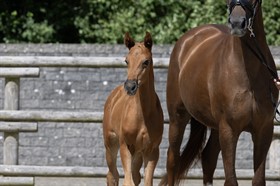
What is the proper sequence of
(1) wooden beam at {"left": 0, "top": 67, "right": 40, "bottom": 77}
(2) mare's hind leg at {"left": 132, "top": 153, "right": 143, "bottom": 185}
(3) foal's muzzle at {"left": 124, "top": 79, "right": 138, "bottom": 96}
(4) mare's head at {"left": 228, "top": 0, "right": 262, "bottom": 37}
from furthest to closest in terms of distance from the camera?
(1) wooden beam at {"left": 0, "top": 67, "right": 40, "bottom": 77}
(2) mare's hind leg at {"left": 132, "top": 153, "right": 143, "bottom": 185}
(3) foal's muzzle at {"left": 124, "top": 79, "right": 138, "bottom": 96}
(4) mare's head at {"left": 228, "top": 0, "right": 262, "bottom": 37}

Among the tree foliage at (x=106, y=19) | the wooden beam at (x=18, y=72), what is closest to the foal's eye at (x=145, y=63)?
the wooden beam at (x=18, y=72)

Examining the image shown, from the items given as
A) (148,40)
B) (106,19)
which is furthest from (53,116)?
(106,19)

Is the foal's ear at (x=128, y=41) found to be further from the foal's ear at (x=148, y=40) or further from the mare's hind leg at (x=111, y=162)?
the mare's hind leg at (x=111, y=162)

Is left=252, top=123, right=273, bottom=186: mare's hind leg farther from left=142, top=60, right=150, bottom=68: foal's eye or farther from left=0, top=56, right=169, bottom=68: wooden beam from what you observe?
left=0, top=56, right=169, bottom=68: wooden beam

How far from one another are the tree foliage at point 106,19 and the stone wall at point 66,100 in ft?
6.34

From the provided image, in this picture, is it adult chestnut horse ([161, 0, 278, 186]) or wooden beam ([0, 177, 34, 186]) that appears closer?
adult chestnut horse ([161, 0, 278, 186])

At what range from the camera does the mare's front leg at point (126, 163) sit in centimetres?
687

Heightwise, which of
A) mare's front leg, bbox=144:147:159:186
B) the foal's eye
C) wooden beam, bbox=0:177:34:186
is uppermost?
the foal's eye

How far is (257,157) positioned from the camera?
20.6ft

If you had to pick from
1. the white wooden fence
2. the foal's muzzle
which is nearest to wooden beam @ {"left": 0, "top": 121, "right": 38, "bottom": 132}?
the white wooden fence

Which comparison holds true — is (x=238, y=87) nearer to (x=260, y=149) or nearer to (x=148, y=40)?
(x=260, y=149)

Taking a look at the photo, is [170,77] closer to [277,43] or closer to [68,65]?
[68,65]

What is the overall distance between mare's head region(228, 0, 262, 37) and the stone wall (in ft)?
12.5

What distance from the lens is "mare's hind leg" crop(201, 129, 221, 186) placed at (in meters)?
7.38
